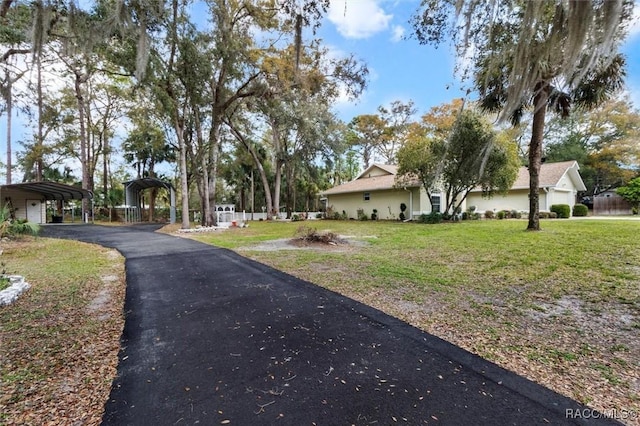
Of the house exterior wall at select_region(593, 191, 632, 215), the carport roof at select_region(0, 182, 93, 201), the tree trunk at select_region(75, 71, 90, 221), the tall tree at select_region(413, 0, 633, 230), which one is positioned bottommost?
the house exterior wall at select_region(593, 191, 632, 215)

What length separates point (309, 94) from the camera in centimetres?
1538

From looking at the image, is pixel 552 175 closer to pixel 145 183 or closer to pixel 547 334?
pixel 547 334

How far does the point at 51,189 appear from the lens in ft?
58.7

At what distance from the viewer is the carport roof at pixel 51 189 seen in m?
15.8

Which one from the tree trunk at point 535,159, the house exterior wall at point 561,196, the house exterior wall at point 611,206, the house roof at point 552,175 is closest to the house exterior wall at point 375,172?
the house roof at point 552,175

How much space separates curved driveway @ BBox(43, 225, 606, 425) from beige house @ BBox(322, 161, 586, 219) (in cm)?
1503

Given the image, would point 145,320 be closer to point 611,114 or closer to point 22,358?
point 22,358

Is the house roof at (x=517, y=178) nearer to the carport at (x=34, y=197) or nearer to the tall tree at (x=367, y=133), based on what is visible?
the tall tree at (x=367, y=133)

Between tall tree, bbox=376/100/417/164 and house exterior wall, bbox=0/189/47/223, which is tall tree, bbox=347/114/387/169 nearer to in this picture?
tall tree, bbox=376/100/417/164

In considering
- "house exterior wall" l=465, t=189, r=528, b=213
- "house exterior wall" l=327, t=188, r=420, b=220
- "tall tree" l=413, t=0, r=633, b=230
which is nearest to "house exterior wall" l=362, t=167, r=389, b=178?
"house exterior wall" l=327, t=188, r=420, b=220

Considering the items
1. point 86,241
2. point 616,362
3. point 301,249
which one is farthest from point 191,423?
point 86,241

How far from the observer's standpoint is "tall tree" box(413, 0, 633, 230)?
247 centimetres

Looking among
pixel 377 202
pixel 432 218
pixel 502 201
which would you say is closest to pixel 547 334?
pixel 432 218

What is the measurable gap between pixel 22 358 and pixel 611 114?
118ft
